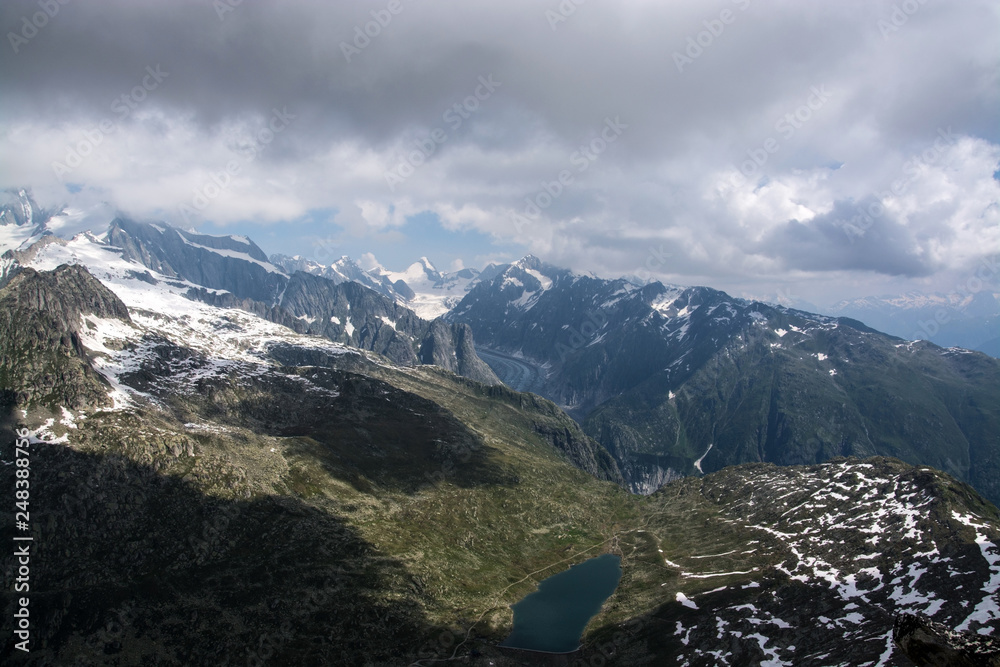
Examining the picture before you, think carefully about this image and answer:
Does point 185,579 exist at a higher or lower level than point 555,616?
higher

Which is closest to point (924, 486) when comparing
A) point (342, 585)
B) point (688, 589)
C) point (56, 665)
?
point (688, 589)

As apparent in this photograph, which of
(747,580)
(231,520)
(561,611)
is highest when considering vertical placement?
(231,520)

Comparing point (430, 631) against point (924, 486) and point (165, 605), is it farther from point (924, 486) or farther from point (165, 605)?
point (924, 486)

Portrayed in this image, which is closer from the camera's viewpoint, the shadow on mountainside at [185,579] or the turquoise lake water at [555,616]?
the shadow on mountainside at [185,579]

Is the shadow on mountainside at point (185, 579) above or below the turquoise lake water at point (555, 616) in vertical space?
above

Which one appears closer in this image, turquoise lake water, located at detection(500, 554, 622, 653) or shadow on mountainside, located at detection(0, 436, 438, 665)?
shadow on mountainside, located at detection(0, 436, 438, 665)

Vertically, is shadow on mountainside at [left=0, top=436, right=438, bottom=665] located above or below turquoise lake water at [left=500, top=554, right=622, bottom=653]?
above

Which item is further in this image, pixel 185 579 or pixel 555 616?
pixel 555 616

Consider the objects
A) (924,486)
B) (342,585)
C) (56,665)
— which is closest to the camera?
(56,665)
